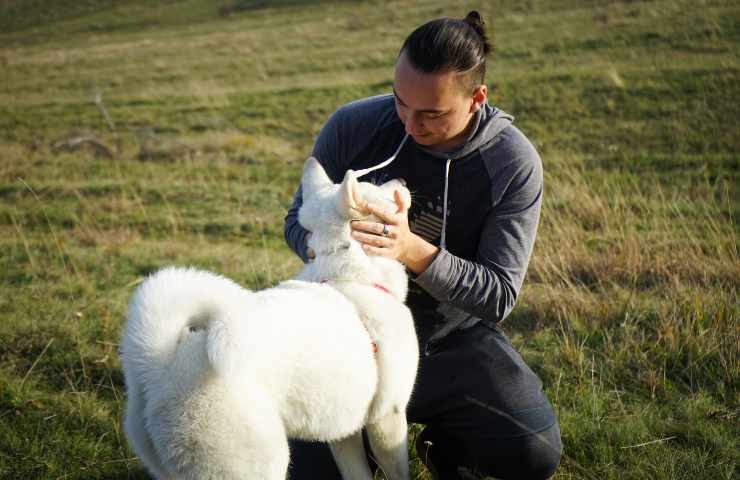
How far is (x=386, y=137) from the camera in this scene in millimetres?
3047

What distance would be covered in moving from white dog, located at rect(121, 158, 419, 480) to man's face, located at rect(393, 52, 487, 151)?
46 cm

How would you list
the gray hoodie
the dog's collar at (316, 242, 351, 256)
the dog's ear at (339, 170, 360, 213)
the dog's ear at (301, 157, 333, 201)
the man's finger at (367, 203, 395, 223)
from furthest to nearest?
the gray hoodie, the dog's ear at (301, 157, 333, 201), the dog's collar at (316, 242, 351, 256), the man's finger at (367, 203, 395, 223), the dog's ear at (339, 170, 360, 213)

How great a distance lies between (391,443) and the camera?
2.59m

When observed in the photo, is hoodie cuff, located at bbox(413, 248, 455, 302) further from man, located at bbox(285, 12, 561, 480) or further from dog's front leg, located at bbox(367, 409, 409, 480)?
dog's front leg, located at bbox(367, 409, 409, 480)

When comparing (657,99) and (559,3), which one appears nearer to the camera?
(657,99)

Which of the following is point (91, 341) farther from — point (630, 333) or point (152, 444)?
point (630, 333)

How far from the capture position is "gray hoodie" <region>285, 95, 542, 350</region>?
9.18ft

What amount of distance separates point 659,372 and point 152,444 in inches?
111

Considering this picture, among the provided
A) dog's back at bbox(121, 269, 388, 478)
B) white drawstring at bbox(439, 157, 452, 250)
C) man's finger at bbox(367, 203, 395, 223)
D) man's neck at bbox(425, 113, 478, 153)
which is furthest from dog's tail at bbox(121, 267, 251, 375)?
man's neck at bbox(425, 113, 478, 153)

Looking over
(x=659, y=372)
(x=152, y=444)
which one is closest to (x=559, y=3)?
(x=659, y=372)

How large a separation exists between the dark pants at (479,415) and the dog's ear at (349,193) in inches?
37.9

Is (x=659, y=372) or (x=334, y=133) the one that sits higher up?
(x=334, y=133)

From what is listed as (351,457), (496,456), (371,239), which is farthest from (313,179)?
(496,456)

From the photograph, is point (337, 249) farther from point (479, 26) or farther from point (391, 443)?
point (479, 26)
